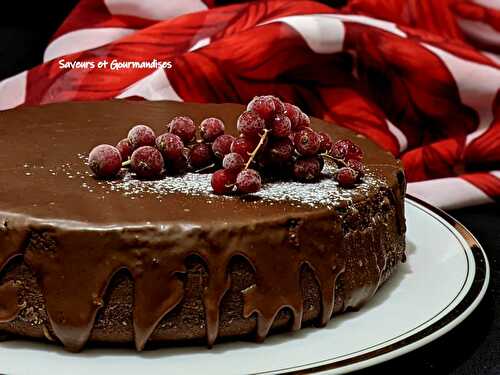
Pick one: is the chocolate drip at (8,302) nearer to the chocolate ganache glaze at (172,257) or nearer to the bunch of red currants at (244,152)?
the chocolate ganache glaze at (172,257)

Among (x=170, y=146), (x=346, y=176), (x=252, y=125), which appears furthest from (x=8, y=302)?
(x=346, y=176)

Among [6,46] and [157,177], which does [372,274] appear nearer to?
[157,177]

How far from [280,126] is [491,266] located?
694 millimetres

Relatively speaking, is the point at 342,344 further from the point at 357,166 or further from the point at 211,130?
the point at 211,130

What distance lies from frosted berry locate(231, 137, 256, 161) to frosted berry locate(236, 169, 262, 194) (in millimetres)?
35

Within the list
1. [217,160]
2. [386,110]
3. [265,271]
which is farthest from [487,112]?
[265,271]

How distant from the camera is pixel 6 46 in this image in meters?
2.84

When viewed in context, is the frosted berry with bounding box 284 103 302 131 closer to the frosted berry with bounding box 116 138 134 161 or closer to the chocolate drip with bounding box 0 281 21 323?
the frosted berry with bounding box 116 138 134 161

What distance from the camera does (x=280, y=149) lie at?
4.83ft

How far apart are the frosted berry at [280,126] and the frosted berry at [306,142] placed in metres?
0.03

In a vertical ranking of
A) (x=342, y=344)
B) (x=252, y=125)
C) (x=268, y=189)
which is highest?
(x=252, y=125)

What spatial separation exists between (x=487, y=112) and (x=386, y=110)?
0.95 feet

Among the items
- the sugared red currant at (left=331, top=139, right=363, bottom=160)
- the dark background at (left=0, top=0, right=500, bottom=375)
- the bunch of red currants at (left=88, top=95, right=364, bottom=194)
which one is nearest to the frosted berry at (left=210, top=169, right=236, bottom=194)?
the bunch of red currants at (left=88, top=95, right=364, bottom=194)

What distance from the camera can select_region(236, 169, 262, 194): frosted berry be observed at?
4.61 feet
